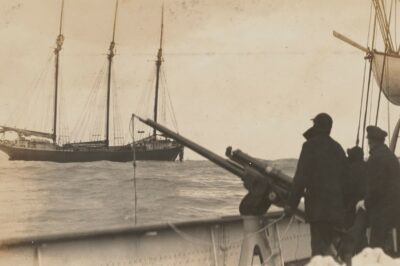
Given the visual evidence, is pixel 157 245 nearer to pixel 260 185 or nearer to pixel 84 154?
pixel 260 185

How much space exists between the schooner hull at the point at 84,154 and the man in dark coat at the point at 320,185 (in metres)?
85.0

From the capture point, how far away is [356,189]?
779 centimetres

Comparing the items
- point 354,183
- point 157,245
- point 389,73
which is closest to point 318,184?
point 354,183

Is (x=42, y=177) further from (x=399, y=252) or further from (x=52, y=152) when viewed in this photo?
(x=399, y=252)

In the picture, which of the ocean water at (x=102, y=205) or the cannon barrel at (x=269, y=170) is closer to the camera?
the cannon barrel at (x=269, y=170)

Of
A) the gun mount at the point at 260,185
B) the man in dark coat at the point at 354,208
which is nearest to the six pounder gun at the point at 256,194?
the gun mount at the point at 260,185

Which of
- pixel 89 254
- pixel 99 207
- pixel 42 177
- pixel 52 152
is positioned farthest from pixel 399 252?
pixel 52 152

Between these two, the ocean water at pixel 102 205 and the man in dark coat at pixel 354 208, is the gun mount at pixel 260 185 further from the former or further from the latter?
the ocean water at pixel 102 205

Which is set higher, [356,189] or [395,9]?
[395,9]

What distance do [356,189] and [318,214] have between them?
44.5 inches

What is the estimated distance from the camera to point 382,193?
7.21 metres

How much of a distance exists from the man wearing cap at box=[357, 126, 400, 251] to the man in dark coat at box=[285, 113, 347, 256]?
378mm

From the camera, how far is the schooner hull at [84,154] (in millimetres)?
92438

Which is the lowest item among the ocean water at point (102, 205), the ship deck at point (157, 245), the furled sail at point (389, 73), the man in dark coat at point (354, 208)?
the ocean water at point (102, 205)
